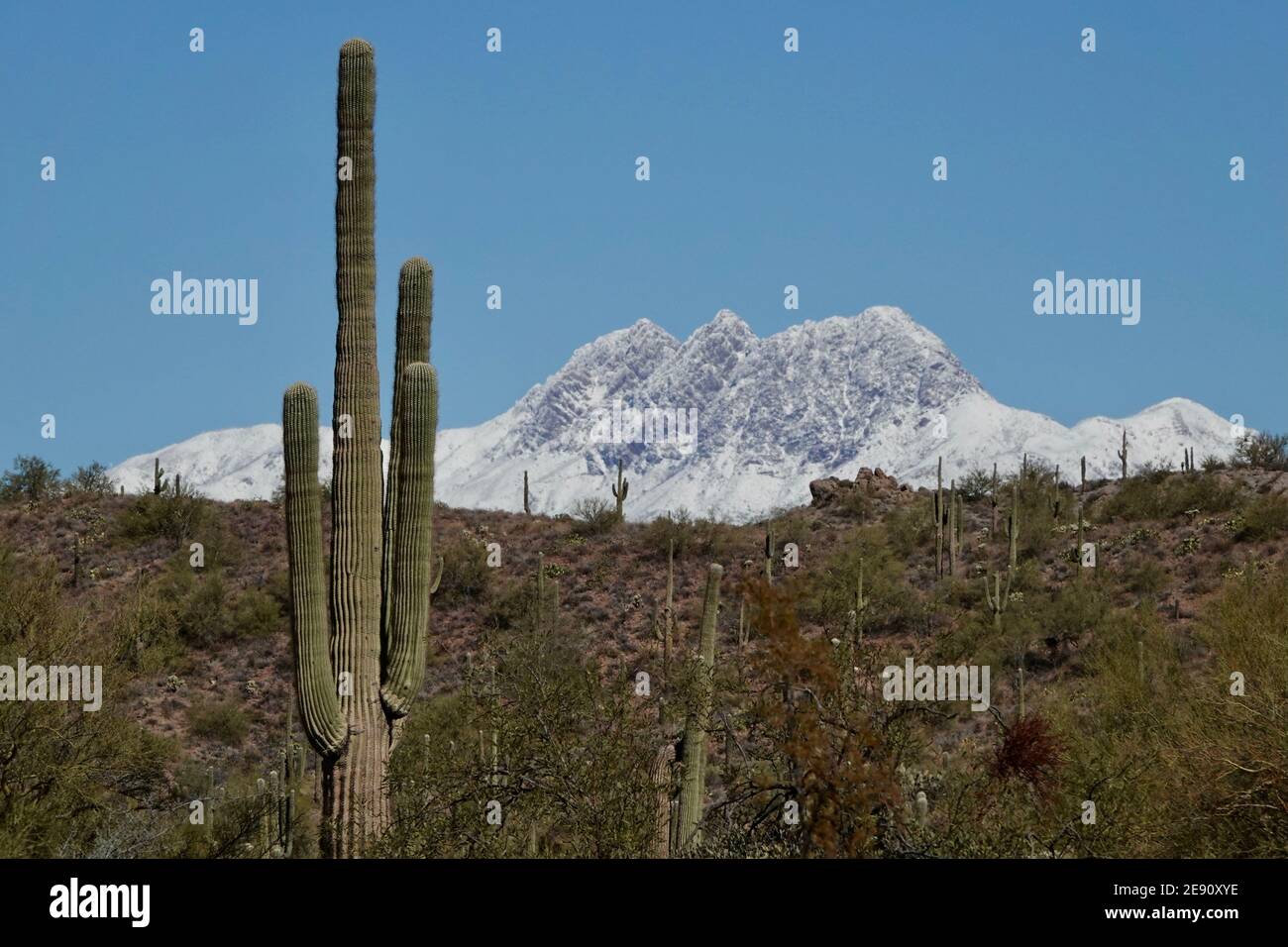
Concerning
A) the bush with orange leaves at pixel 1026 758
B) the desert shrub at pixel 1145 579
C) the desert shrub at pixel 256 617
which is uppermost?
the desert shrub at pixel 1145 579

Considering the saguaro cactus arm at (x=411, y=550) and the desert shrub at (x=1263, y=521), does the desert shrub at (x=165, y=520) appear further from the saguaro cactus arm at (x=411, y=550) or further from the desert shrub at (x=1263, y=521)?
the saguaro cactus arm at (x=411, y=550)

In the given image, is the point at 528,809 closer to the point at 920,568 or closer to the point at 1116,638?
the point at 1116,638

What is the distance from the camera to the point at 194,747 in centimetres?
2777

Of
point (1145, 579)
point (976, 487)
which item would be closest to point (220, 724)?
point (1145, 579)

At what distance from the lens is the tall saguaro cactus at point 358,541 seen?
11586 mm

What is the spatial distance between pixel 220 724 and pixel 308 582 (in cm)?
1826

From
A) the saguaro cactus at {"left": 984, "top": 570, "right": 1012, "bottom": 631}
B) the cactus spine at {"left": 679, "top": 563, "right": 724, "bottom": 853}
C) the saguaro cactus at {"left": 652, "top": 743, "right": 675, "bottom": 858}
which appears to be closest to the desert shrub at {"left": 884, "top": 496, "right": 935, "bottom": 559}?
the saguaro cactus at {"left": 984, "top": 570, "right": 1012, "bottom": 631}

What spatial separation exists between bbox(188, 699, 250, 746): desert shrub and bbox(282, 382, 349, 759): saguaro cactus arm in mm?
17676

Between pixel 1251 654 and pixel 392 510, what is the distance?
9424mm

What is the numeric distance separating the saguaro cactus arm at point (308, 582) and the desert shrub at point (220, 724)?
17.7 metres

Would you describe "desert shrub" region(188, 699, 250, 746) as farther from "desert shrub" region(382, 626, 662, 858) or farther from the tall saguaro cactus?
the tall saguaro cactus

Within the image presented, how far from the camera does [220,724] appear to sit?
93.8ft

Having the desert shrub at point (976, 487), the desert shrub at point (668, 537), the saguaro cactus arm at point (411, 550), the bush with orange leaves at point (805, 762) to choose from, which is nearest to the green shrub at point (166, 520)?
the desert shrub at point (668, 537)
